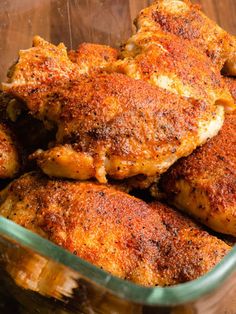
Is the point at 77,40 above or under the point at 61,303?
above

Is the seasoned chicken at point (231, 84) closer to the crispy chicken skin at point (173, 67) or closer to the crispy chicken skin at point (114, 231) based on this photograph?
the crispy chicken skin at point (173, 67)

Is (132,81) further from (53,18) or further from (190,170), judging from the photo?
(53,18)

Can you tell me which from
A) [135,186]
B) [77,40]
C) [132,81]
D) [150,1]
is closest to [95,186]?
[135,186]

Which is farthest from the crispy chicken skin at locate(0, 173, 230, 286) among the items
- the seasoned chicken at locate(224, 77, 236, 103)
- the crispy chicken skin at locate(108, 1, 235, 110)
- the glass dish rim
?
the seasoned chicken at locate(224, 77, 236, 103)

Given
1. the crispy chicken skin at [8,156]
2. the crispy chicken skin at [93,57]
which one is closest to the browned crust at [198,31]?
the crispy chicken skin at [93,57]

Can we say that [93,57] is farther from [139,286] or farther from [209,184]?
[139,286]

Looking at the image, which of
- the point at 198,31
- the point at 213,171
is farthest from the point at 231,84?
the point at 213,171

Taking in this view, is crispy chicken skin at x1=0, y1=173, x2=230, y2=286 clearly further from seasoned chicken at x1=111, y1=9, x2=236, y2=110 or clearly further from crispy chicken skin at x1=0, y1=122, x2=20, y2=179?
seasoned chicken at x1=111, y1=9, x2=236, y2=110
